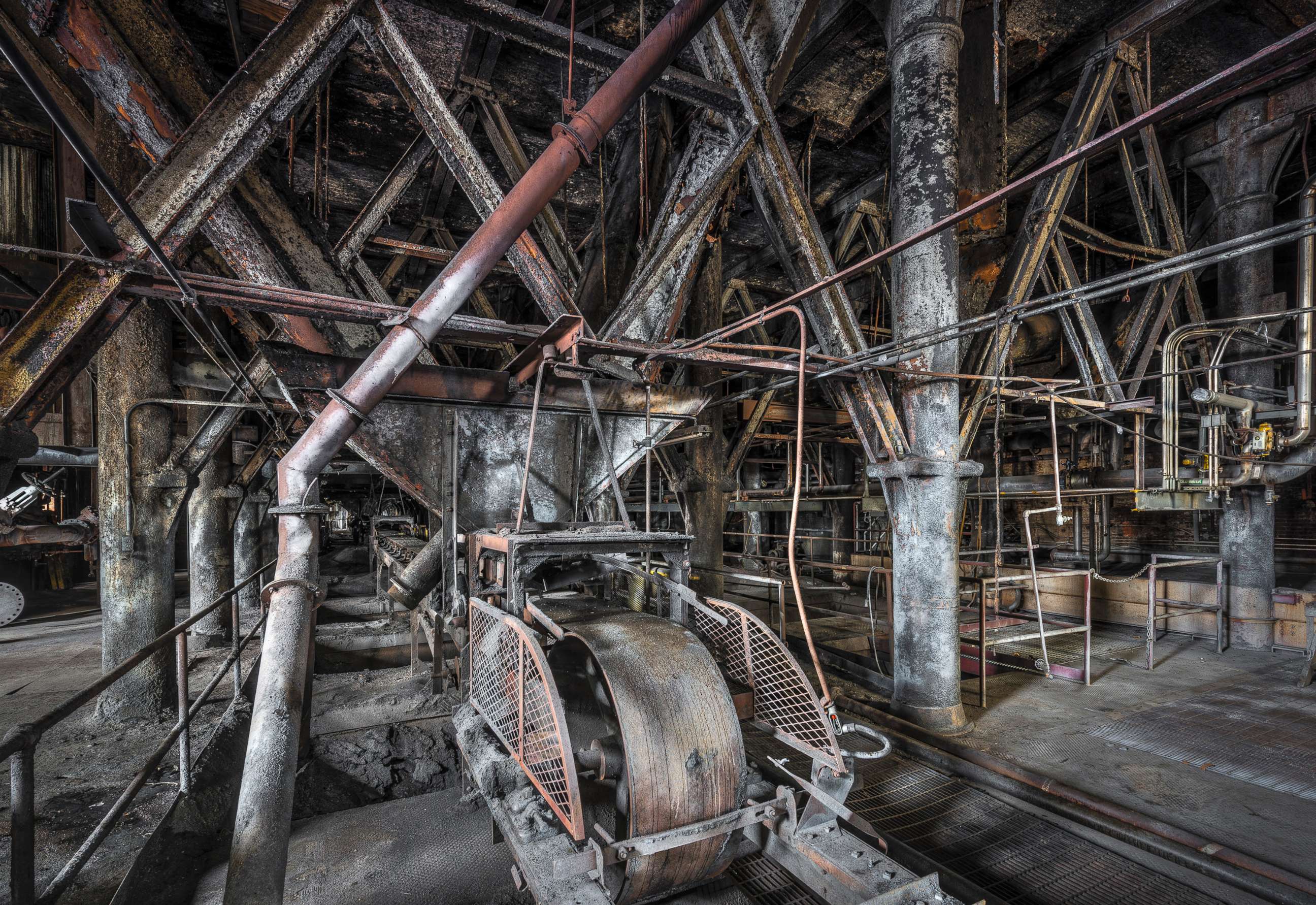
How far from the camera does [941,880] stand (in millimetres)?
3719

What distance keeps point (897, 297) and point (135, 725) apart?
8.70 metres

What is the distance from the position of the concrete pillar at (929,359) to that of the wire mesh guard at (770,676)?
225 centimetres

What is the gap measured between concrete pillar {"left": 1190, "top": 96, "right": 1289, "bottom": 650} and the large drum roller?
9243mm

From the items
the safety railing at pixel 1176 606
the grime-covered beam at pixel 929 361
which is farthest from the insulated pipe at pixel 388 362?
the safety railing at pixel 1176 606

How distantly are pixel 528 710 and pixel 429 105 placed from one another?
375cm

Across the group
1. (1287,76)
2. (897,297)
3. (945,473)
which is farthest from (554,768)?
(1287,76)

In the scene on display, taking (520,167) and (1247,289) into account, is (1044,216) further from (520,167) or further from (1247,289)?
(1247,289)

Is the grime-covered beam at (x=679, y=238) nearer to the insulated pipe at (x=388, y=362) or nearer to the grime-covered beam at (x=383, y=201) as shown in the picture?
the insulated pipe at (x=388, y=362)

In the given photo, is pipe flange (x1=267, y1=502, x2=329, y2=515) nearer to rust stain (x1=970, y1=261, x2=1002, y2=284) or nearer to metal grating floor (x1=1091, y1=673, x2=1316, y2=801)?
rust stain (x1=970, y1=261, x2=1002, y2=284)

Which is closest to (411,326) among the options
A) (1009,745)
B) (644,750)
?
(644,750)

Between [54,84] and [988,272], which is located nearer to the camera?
[54,84]

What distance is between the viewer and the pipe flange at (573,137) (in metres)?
3.39

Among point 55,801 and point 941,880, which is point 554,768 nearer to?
point 941,880

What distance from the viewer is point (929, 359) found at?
17.6 feet
